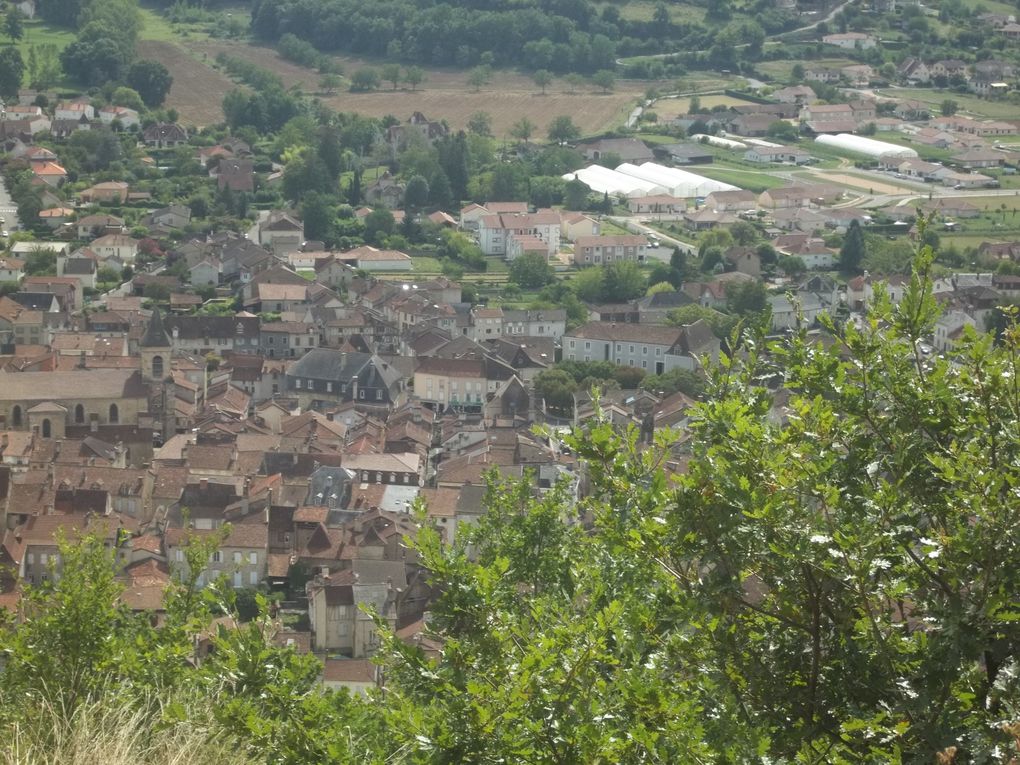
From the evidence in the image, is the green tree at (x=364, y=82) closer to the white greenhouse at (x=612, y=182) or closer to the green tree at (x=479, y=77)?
the green tree at (x=479, y=77)

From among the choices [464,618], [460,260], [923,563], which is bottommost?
[460,260]

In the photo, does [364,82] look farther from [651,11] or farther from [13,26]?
[651,11]

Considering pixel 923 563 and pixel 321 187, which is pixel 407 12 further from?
pixel 923 563

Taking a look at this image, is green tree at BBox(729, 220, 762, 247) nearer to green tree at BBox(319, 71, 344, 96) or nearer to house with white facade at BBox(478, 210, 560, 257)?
house with white facade at BBox(478, 210, 560, 257)

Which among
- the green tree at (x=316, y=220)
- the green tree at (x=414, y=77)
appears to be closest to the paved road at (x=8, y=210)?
the green tree at (x=316, y=220)

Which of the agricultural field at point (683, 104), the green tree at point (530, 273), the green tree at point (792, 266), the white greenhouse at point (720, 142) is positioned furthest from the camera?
the agricultural field at point (683, 104)

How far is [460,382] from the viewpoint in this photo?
23.6m

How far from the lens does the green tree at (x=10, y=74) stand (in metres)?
41.4

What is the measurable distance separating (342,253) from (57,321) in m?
7.63

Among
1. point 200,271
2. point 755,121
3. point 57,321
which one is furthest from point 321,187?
point 755,121

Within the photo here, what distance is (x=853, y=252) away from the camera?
3075cm

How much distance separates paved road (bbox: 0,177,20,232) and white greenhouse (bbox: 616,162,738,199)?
14171mm

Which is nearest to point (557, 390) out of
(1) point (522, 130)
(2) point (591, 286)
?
(2) point (591, 286)

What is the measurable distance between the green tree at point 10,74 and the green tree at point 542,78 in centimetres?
1406
